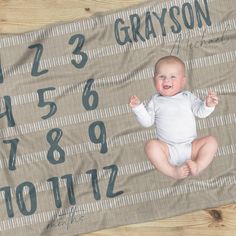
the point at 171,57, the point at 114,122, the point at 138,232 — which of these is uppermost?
the point at 171,57

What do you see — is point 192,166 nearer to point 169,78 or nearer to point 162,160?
point 162,160

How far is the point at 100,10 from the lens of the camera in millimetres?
822

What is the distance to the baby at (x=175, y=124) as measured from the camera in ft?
2.53

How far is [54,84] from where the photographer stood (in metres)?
0.79

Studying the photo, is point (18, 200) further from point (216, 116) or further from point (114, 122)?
point (216, 116)

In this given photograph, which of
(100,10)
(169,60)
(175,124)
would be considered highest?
(100,10)

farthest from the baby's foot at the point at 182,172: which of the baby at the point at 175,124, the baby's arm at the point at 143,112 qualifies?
the baby's arm at the point at 143,112

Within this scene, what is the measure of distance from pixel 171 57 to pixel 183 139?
163 millimetres

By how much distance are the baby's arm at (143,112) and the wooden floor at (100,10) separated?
0.20 meters

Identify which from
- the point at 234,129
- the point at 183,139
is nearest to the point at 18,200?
the point at 183,139

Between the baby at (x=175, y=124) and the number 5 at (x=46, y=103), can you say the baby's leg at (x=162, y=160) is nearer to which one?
the baby at (x=175, y=124)

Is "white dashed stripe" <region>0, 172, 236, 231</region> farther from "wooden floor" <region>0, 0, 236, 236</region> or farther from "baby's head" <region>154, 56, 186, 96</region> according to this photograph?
"baby's head" <region>154, 56, 186, 96</region>

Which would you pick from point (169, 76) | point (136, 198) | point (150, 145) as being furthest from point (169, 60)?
point (136, 198)

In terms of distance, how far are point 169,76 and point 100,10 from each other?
0.66ft
